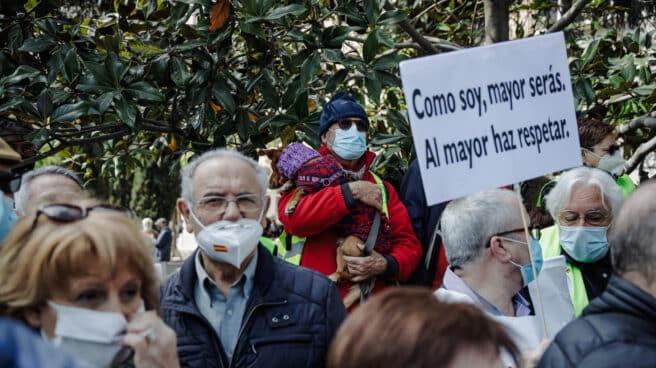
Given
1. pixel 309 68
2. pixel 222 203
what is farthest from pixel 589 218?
pixel 222 203

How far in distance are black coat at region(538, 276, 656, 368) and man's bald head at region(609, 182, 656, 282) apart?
52 mm

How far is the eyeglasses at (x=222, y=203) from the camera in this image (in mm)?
3240

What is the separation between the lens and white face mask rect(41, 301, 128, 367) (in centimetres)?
222

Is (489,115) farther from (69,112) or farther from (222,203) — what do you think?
(69,112)

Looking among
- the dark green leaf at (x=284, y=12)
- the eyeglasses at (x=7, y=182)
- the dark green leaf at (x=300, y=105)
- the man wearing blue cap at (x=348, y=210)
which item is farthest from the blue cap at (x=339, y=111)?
the eyeglasses at (x=7, y=182)

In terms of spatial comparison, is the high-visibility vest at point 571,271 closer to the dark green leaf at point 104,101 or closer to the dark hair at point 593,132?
the dark hair at point 593,132

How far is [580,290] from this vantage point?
4066mm

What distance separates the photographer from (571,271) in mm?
4180

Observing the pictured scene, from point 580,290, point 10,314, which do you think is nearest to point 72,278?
point 10,314

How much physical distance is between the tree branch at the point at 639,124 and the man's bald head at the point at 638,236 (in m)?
4.35

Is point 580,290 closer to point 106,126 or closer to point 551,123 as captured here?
point 551,123

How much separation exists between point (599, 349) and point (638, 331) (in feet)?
0.38

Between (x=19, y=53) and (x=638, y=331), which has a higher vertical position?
(x=19, y=53)

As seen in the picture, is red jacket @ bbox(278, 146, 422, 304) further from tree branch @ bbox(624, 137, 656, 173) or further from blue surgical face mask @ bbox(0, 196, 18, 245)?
tree branch @ bbox(624, 137, 656, 173)
